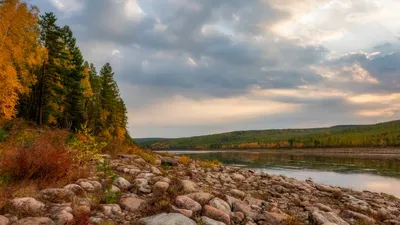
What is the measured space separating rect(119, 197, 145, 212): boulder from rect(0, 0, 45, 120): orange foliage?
1522 cm

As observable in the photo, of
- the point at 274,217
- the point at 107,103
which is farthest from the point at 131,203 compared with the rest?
the point at 107,103

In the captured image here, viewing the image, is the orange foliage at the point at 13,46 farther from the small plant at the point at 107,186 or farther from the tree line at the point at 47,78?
the small plant at the point at 107,186

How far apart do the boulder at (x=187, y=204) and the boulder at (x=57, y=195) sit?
2.22m

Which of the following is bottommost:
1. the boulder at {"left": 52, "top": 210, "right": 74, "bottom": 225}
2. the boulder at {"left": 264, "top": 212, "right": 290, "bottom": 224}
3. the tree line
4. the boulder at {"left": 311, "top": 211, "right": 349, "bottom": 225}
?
the boulder at {"left": 311, "top": 211, "right": 349, "bottom": 225}

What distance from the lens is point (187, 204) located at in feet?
20.7

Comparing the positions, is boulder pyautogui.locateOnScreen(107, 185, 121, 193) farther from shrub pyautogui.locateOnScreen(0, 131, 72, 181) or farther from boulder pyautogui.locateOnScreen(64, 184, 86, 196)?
shrub pyautogui.locateOnScreen(0, 131, 72, 181)

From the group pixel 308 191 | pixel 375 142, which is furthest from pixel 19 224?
pixel 375 142

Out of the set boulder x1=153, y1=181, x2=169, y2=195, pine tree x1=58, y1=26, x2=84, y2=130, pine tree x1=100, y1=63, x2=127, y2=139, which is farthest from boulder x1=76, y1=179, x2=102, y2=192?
pine tree x1=100, y1=63, x2=127, y2=139

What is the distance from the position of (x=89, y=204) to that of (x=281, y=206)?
5.64 metres

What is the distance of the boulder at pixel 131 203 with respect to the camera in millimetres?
6170

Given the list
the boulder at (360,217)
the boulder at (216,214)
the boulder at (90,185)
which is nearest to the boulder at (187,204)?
the boulder at (216,214)

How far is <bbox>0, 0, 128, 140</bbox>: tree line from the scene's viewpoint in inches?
734

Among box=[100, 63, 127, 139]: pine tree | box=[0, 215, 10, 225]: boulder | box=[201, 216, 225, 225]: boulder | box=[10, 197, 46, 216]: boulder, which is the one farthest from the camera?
box=[100, 63, 127, 139]: pine tree

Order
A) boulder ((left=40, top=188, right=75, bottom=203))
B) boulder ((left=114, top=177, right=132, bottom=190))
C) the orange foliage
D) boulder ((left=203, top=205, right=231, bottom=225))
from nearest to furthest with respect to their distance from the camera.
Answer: boulder ((left=40, top=188, right=75, bottom=203))
boulder ((left=203, top=205, right=231, bottom=225))
boulder ((left=114, top=177, right=132, bottom=190))
the orange foliage
